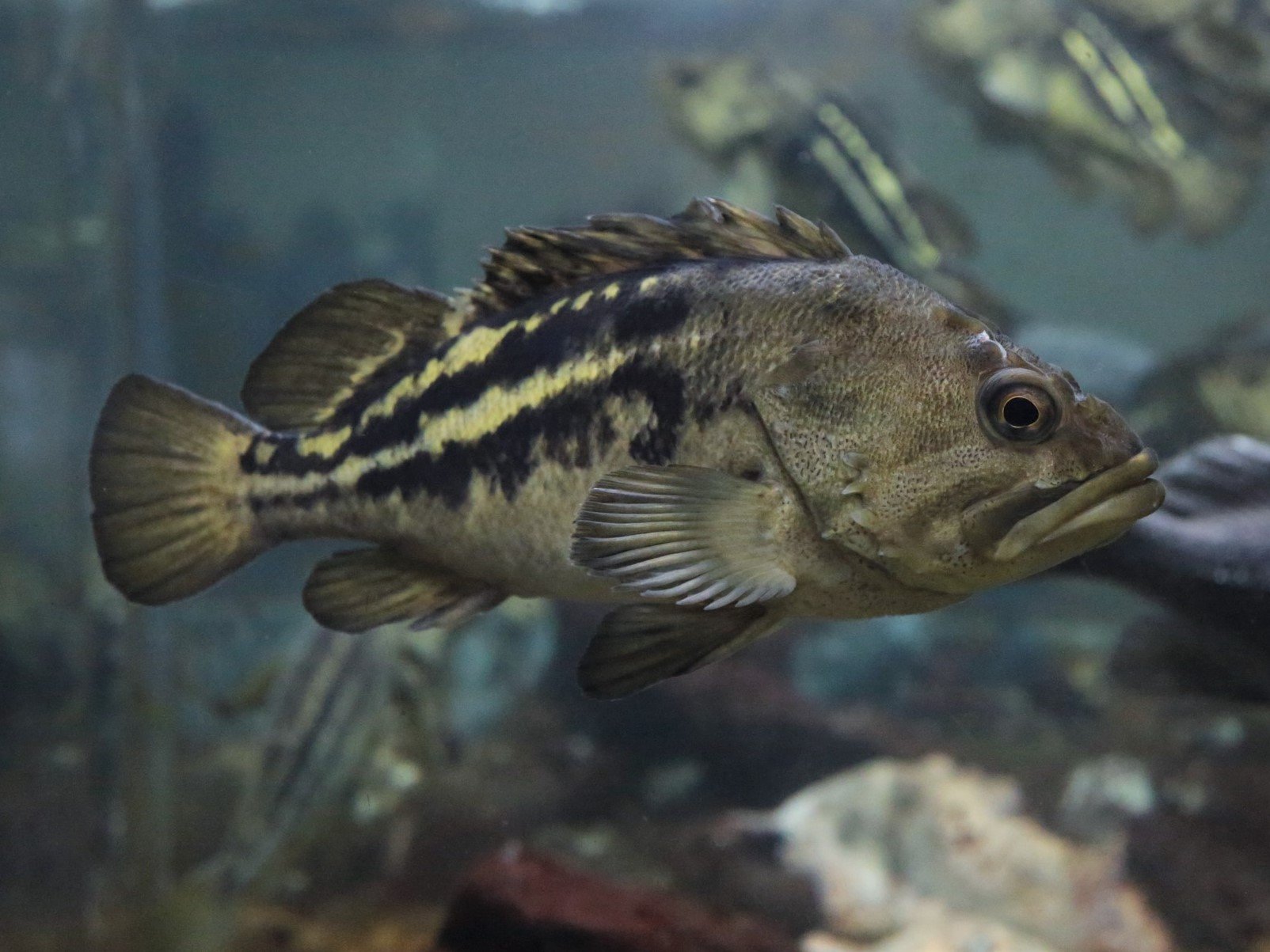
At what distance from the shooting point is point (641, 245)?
219cm

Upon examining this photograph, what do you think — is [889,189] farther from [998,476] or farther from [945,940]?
[998,476]

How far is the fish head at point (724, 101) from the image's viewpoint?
6582mm

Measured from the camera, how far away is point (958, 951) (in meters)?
4.28

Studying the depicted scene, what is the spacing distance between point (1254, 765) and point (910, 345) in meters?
4.85

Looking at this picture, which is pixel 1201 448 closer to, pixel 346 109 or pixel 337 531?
pixel 337 531

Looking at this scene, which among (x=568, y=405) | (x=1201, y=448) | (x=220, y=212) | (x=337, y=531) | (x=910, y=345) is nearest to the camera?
(x=910, y=345)

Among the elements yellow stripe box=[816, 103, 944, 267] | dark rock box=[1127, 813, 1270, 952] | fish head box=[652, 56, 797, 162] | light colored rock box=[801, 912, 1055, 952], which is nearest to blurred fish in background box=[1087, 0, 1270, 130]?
fish head box=[652, 56, 797, 162]

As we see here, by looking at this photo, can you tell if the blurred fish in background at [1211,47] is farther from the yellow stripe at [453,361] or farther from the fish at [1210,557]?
the yellow stripe at [453,361]

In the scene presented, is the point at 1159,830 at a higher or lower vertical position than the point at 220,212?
lower

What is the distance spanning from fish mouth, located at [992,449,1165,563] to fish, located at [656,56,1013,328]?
318cm

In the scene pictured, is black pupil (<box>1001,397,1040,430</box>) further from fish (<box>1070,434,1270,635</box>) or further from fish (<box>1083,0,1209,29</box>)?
fish (<box>1083,0,1209,29</box>)

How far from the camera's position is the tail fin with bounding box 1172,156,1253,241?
6.90m

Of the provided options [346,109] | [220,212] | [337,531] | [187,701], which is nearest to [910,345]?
[337,531]

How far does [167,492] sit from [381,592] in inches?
22.9
